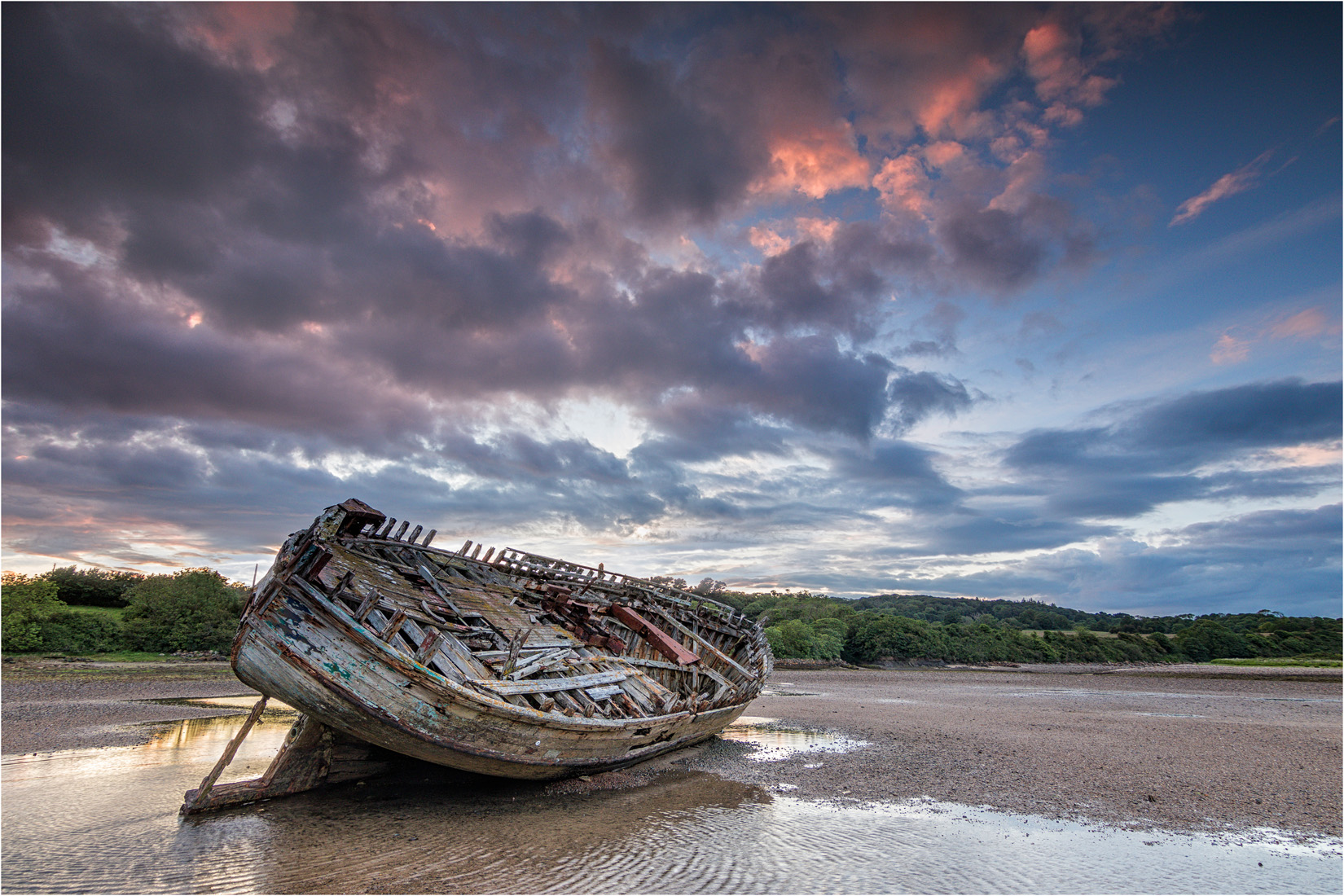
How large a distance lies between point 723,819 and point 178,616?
154 ft

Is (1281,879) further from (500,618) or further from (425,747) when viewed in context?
(500,618)

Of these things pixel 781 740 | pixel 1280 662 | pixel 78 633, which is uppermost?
pixel 781 740

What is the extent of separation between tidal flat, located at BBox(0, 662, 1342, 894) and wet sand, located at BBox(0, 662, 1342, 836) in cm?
11

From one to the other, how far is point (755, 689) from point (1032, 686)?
34454 mm

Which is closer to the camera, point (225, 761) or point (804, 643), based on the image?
point (225, 761)

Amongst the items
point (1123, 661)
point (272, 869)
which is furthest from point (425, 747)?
point (1123, 661)

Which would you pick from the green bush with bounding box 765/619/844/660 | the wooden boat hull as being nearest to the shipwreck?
the wooden boat hull

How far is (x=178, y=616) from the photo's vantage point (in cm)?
4088

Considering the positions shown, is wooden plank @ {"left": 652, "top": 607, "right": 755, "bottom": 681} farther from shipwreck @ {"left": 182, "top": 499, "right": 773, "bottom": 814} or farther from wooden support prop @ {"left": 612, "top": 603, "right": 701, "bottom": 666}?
wooden support prop @ {"left": 612, "top": 603, "right": 701, "bottom": 666}

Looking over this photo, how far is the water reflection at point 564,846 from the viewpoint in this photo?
281 inches

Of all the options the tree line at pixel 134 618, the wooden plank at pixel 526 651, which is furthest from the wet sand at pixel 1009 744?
the tree line at pixel 134 618

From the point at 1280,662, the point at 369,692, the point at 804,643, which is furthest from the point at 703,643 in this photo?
the point at 1280,662

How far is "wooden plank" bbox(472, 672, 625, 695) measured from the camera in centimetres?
899

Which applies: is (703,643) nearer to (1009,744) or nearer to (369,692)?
(1009,744)
